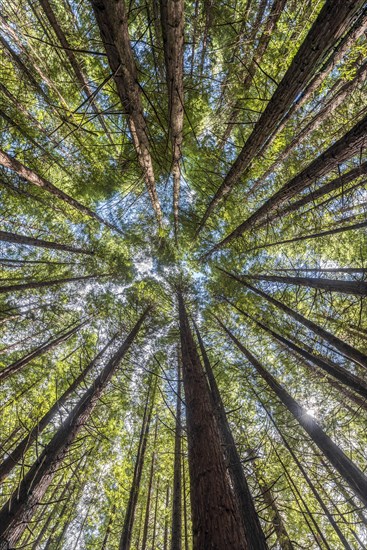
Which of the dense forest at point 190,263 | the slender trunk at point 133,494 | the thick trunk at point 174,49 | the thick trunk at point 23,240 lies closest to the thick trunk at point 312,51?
the dense forest at point 190,263

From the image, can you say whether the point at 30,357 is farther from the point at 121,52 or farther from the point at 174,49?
the point at 174,49

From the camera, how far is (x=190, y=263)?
12.0m

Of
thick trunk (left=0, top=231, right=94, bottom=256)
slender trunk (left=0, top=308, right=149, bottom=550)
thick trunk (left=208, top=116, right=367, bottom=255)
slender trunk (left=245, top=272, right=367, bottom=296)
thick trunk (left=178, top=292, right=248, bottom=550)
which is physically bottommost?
thick trunk (left=178, top=292, right=248, bottom=550)

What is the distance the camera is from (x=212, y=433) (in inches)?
103

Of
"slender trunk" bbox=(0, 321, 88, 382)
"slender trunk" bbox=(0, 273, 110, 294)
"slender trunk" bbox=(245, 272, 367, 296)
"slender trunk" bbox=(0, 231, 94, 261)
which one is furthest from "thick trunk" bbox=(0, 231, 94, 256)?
"slender trunk" bbox=(245, 272, 367, 296)

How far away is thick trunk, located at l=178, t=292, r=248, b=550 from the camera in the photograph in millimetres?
1634

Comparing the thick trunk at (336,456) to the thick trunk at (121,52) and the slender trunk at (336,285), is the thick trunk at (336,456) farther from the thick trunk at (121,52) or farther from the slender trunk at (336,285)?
the thick trunk at (121,52)

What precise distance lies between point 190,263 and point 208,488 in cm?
1028

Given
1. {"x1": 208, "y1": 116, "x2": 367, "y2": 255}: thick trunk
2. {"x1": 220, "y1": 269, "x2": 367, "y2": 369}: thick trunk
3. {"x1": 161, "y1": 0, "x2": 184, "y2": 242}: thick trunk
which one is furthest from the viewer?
{"x1": 220, "y1": 269, "x2": 367, "y2": 369}: thick trunk

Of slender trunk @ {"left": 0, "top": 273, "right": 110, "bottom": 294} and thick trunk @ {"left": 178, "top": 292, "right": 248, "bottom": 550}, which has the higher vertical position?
slender trunk @ {"left": 0, "top": 273, "right": 110, "bottom": 294}

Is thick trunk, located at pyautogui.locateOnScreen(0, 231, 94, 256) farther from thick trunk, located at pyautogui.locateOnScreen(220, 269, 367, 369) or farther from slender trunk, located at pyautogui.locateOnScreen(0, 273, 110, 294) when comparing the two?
thick trunk, located at pyautogui.locateOnScreen(220, 269, 367, 369)

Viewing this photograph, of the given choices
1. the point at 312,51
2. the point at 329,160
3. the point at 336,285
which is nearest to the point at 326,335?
the point at 336,285

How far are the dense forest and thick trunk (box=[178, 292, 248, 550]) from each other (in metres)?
0.02

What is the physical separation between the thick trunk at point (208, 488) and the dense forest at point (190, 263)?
2cm
